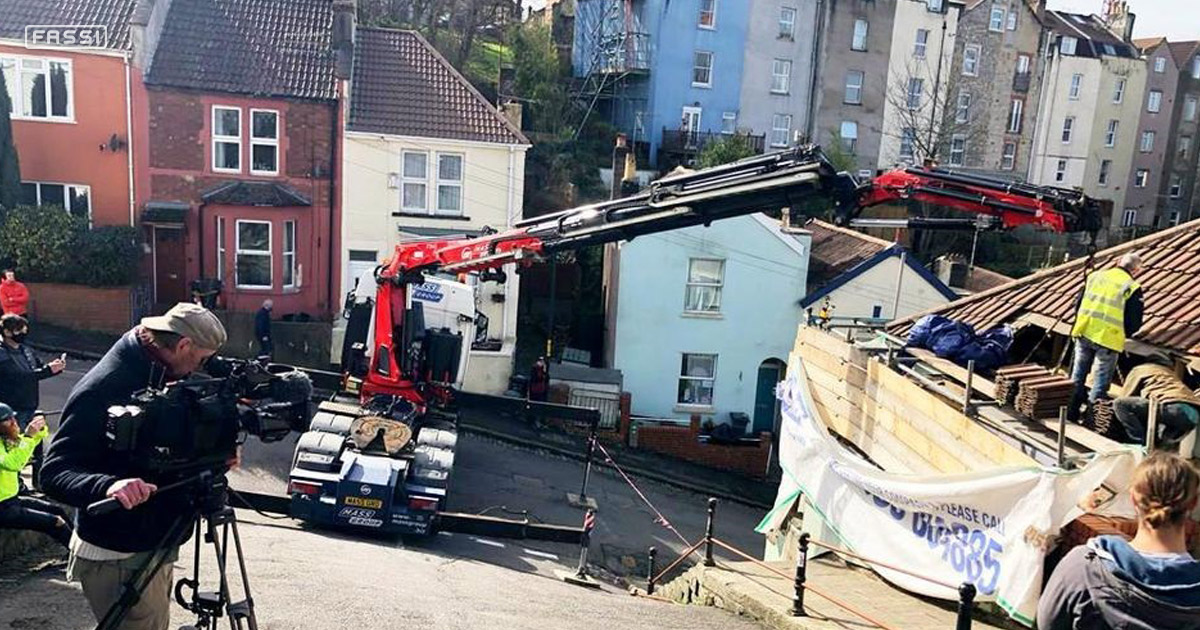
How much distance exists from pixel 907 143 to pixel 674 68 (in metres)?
11.7

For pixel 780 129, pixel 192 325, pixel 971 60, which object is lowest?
pixel 192 325

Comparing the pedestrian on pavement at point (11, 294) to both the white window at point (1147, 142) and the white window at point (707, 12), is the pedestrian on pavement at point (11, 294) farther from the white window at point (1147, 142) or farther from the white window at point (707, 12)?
the white window at point (1147, 142)

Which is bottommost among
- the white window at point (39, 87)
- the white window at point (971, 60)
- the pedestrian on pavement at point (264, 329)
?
the pedestrian on pavement at point (264, 329)

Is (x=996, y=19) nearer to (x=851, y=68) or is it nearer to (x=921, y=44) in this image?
(x=921, y=44)

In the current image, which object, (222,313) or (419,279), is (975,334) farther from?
(222,313)

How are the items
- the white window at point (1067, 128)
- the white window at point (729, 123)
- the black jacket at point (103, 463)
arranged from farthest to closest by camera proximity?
the white window at point (1067, 128)
the white window at point (729, 123)
the black jacket at point (103, 463)

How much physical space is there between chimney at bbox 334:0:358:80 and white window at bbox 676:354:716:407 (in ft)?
36.7

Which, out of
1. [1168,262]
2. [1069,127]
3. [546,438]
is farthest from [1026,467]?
[1069,127]

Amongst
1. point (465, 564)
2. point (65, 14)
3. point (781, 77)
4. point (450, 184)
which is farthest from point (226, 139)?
point (781, 77)

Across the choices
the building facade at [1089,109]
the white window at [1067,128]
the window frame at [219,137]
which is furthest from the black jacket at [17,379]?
the white window at [1067,128]

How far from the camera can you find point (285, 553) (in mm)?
9438

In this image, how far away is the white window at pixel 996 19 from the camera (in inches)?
1612

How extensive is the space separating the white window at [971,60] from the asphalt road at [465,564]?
30088mm

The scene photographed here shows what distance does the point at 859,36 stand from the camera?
3800 cm
